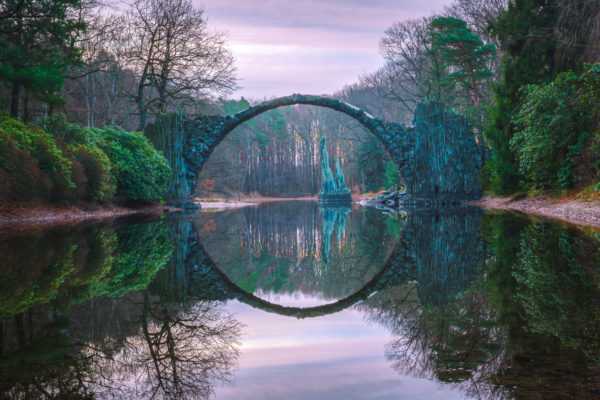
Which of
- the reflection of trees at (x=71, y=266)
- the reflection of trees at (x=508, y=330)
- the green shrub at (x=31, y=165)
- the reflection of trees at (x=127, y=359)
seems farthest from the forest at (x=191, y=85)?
the reflection of trees at (x=127, y=359)

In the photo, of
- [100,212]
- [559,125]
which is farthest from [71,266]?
[559,125]

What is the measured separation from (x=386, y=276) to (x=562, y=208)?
28.7 feet

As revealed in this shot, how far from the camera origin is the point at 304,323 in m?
3.19

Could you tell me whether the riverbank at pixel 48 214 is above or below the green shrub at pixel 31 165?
below

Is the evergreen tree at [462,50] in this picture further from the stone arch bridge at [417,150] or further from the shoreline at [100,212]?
the shoreline at [100,212]

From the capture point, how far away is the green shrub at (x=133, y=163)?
16547 mm

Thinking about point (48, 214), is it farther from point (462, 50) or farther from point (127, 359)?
point (462, 50)

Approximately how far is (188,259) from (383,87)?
31787mm

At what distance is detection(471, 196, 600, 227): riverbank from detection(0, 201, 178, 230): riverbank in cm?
1112

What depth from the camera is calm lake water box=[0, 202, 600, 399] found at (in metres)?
2.00

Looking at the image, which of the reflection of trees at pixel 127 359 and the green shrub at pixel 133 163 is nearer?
the reflection of trees at pixel 127 359

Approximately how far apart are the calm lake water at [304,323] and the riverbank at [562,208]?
394 centimetres

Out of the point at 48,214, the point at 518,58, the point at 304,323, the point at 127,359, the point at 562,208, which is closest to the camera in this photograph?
the point at 127,359

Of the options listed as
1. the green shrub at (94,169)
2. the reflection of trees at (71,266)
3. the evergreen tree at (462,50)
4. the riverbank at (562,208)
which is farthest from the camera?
the evergreen tree at (462,50)
